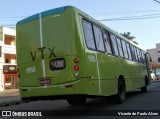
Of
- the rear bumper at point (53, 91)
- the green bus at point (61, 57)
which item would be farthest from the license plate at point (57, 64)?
the rear bumper at point (53, 91)

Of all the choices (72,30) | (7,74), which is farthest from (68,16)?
(7,74)

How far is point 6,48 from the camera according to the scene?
54.8 metres

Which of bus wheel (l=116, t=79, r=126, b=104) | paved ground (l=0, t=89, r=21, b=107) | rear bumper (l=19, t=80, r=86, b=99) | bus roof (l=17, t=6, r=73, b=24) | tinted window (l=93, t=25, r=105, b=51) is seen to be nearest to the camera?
rear bumper (l=19, t=80, r=86, b=99)

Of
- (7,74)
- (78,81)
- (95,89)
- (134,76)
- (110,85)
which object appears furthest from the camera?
(7,74)

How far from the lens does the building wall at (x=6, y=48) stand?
53.0 meters

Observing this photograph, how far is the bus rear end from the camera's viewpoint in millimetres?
10281

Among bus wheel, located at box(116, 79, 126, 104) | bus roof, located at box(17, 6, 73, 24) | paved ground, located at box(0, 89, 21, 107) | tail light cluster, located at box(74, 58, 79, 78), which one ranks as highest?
bus roof, located at box(17, 6, 73, 24)

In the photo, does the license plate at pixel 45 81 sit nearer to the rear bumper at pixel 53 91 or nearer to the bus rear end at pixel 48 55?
the bus rear end at pixel 48 55

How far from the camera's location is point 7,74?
2128 inches

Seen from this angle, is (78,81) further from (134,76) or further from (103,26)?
(134,76)

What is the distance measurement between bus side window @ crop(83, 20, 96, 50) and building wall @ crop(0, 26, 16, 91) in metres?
42.4

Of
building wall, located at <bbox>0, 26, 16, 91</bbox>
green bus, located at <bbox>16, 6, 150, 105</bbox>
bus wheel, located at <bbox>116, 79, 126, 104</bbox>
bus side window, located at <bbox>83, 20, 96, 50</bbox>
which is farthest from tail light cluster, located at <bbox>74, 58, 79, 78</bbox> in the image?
building wall, located at <bbox>0, 26, 16, 91</bbox>

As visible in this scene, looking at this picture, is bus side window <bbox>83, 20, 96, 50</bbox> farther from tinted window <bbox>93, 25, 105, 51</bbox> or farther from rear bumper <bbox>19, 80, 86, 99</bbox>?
rear bumper <bbox>19, 80, 86, 99</bbox>

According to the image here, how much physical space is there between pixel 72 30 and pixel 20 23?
2348 millimetres
